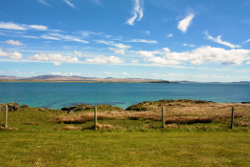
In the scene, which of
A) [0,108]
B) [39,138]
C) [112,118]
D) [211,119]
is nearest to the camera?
[39,138]

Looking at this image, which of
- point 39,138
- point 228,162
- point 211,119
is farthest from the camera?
point 211,119

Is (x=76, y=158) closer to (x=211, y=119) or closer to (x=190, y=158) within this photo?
(x=190, y=158)

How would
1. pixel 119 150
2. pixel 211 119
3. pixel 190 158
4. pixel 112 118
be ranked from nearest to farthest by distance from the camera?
1. pixel 190 158
2. pixel 119 150
3. pixel 211 119
4. pixel 112 118

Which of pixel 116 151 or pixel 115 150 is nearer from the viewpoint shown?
pixel 116 151

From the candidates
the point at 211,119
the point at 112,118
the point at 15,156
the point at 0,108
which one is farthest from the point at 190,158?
the point at 0,108

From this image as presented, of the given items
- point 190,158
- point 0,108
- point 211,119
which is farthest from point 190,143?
point 0,108

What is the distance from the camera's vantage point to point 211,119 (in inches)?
766

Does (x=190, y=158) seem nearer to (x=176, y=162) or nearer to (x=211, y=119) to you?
(x=176, y=162)

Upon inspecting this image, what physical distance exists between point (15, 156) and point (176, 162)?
793cm

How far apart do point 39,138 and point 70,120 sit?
24.3ft

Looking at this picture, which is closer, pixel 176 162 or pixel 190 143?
pixel 176 162

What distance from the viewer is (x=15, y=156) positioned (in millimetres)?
8883

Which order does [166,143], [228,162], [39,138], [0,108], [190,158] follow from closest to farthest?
[228,162]
[190,158]
[166,143]
[39,138]
[0,108]

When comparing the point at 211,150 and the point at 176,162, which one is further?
the point at 211,150
